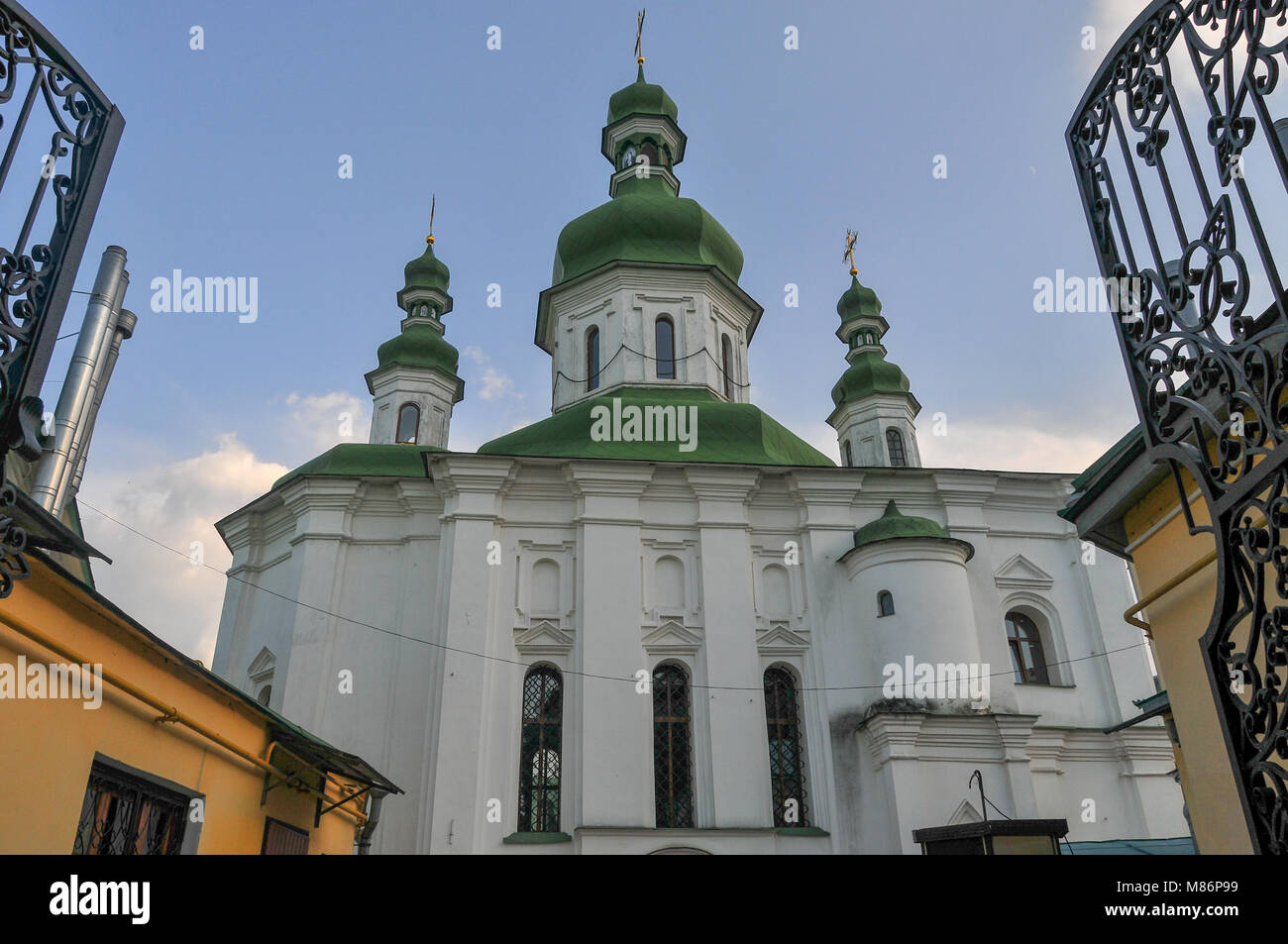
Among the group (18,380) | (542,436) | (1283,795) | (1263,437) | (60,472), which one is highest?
(542,436)

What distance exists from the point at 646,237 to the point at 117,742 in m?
18.9

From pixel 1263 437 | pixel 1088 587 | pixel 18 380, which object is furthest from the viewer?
pixel 1088 587

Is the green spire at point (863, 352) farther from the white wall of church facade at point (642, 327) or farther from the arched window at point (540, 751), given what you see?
the arched window at point (540, 751)

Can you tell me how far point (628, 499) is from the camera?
18250 mm

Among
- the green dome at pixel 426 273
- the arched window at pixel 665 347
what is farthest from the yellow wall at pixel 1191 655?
the green dome at pixel 426 273

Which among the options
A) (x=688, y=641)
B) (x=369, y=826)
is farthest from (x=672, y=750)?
(x=369, y=826)

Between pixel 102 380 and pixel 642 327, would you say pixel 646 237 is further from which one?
pixel 102 380

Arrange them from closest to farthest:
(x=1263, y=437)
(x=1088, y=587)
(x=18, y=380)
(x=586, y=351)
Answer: (x=1263, y=437)
(x=18, y=380)
(x=1088, y=587)
(x=586, y=351)

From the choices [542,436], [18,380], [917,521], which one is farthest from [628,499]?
[18,380]

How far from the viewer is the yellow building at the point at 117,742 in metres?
5.49

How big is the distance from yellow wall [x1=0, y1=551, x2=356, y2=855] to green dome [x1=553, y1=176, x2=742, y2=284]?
16714 millimetres

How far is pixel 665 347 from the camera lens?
891 inches

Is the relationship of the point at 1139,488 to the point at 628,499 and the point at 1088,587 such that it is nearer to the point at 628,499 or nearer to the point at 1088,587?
the point at 628,499
